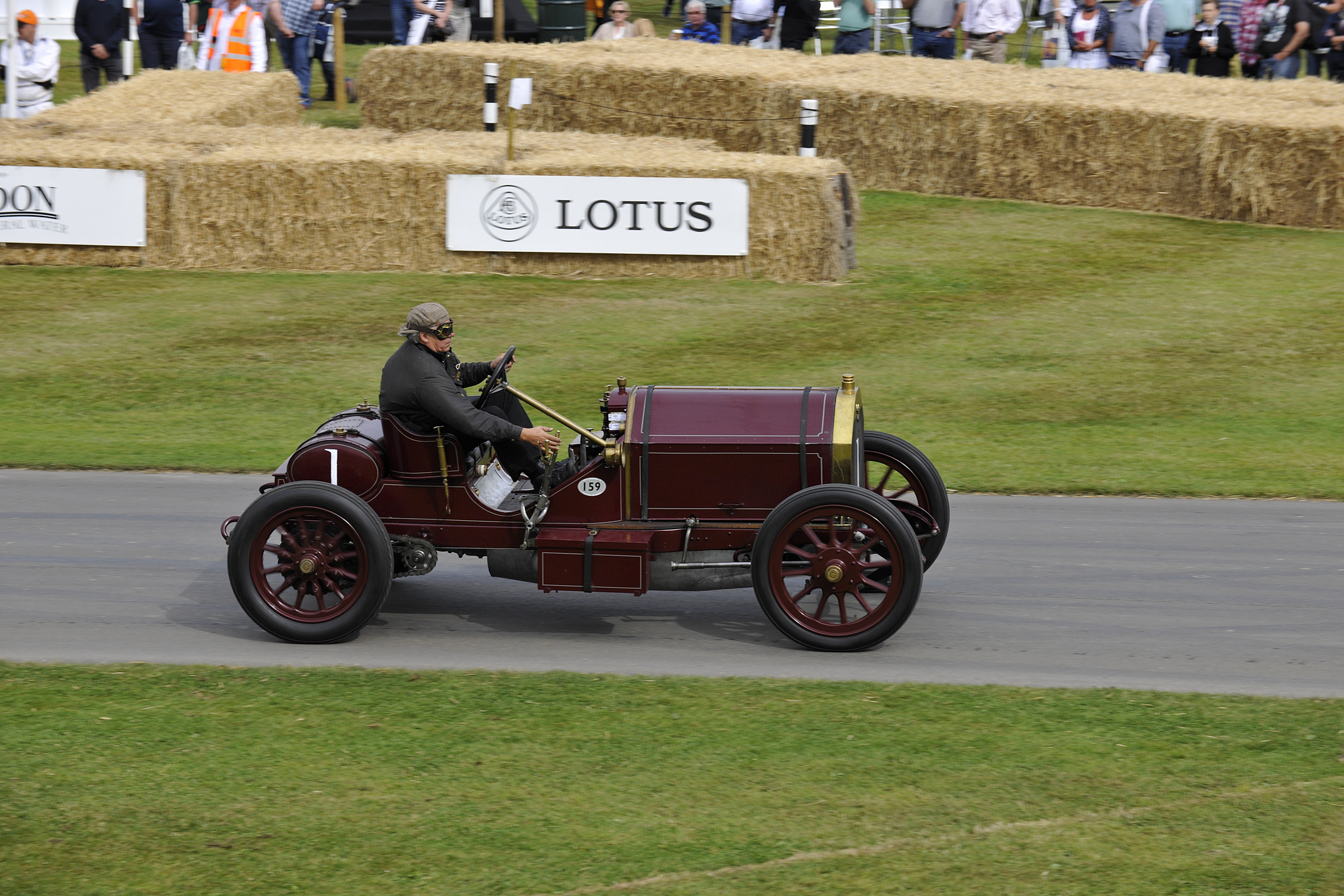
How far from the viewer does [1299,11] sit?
19.5m

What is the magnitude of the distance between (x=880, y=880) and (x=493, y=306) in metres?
10.1

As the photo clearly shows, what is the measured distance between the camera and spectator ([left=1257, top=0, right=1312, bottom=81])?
19.6m

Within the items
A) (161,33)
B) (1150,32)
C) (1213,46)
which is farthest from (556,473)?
(161,33)

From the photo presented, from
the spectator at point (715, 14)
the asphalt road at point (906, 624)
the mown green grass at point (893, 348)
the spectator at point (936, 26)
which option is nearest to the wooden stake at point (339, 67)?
the spectator at point (715, 14)

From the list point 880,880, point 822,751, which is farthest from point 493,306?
point 880,880

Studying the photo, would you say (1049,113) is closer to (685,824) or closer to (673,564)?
(673,564)

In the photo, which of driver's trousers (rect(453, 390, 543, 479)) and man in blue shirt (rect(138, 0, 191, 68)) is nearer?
driver's trousers (rect(453, 390, 543, 479))

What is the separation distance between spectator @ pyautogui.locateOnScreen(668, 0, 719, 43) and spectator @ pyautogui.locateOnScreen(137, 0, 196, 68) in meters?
A: 6.53

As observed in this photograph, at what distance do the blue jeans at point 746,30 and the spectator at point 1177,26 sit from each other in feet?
17.0

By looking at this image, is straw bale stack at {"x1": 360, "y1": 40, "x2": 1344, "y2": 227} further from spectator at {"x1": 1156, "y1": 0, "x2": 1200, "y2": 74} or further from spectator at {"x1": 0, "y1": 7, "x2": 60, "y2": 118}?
spectator at {"x1": 0, "y1": 7, "x2": 60, "y2": 118}

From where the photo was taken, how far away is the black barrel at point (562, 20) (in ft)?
79.8

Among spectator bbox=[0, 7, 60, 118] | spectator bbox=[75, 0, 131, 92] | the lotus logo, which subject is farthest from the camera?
spectator bbox=[75, 0, 131, 92]

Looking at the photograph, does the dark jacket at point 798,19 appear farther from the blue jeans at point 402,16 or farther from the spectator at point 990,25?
the blue jeans at point 402,16

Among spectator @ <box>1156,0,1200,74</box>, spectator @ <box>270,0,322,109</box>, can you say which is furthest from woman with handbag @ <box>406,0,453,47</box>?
spectator @ <box>1156,0,1200,74</box>
